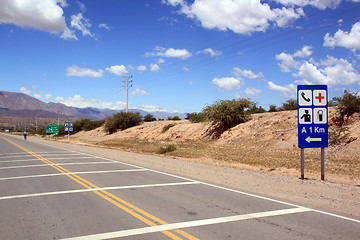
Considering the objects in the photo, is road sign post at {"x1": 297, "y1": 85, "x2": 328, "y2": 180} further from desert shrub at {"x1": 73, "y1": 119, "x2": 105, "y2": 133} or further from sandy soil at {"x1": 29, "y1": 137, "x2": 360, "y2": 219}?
desert shrub at {"x1": 73, "y1": 119, "x2": 105, "y2": 133}

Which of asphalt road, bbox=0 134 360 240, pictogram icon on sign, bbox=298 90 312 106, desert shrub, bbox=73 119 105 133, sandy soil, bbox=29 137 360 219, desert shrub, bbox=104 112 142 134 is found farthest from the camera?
desert shrub, bbox=73 119 105 133

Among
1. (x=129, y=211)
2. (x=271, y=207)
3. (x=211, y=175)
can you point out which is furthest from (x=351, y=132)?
(x=129, y=211)

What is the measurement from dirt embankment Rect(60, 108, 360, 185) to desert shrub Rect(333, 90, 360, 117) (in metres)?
0.63

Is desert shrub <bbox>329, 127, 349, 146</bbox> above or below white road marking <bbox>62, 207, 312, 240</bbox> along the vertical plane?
above

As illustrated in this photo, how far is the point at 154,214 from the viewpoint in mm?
6883

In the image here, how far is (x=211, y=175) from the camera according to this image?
13.2 m

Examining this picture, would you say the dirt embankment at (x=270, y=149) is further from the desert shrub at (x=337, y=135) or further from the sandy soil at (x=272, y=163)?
the desert shrub at (x=337, y=135)

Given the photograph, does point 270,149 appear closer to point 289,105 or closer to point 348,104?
point 348,104

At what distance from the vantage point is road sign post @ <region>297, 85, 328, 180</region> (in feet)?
39.7

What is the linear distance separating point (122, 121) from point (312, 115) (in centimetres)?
5404

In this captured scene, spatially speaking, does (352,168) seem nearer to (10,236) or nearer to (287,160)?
(287,160)

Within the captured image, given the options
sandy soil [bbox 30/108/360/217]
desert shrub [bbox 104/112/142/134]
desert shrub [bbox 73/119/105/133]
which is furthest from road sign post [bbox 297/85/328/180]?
desert shrub [bbox 73/119/105/133]

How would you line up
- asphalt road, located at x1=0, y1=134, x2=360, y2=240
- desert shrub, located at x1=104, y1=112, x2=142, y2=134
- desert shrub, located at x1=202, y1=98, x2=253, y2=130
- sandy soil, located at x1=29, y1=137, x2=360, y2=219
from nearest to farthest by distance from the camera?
asphalt road, located at x1=0, y1=134, x2=360, y2=240, sandy soil, located at x1=29, y1=137, x2=360, y2=219, desert shrub, located at x1=202, y1=98, x2=253, y2=130, desert shrub, located at x1=104, y1=112, x2=142, y2=134

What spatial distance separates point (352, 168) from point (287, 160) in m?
4.43
